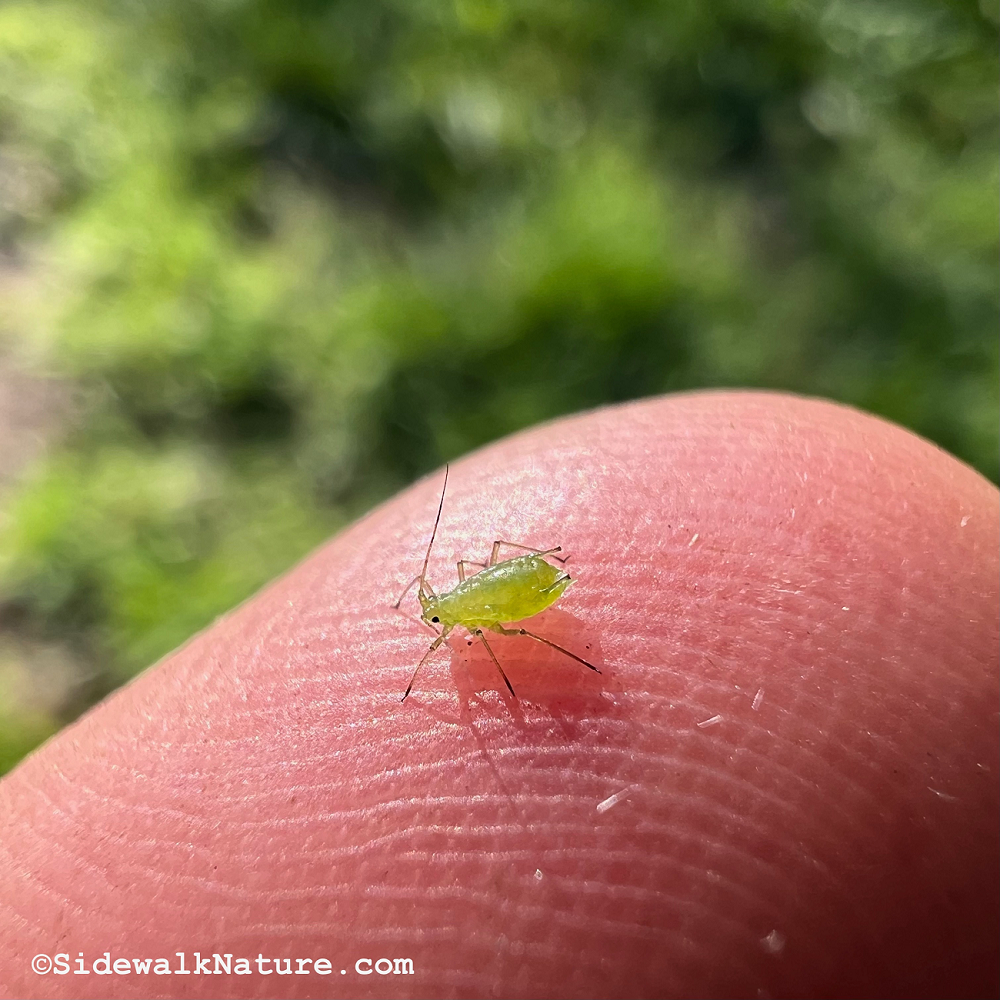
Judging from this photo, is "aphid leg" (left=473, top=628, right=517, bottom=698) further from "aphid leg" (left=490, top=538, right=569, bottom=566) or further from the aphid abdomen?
"aphid leg" (left=490, top=538, right=569, bottom=566)

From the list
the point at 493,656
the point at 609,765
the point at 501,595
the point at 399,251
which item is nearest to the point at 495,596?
the point at 501,595

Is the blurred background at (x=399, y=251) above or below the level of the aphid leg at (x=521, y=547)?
above

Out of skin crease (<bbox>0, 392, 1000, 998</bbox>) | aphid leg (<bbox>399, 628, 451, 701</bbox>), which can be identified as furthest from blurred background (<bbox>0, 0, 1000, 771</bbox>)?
aphid leg (<bbox>399, 628, 451, 701</bbox>)

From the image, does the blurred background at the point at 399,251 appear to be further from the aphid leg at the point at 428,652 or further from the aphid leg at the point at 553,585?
the aphid leg at the point at 553,585

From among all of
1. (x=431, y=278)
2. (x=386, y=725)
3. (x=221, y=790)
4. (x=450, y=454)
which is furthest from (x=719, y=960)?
(x=431, y=278)

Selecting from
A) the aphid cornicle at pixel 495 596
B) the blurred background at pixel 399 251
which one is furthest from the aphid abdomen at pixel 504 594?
the blurred background at pixel 399 251

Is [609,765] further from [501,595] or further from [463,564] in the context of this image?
[463,564]

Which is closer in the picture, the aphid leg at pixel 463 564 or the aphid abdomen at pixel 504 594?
the aphid abdomen at pixel 504 594
